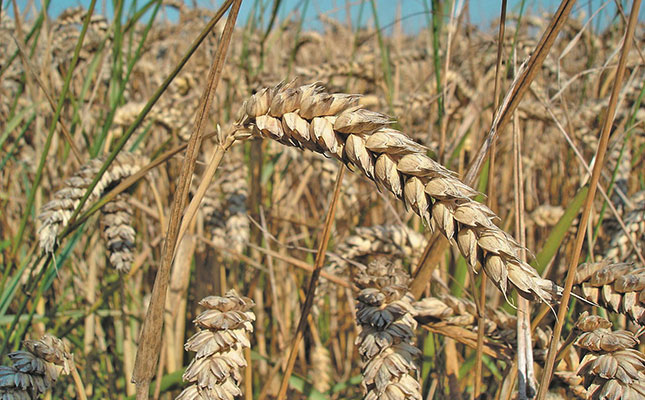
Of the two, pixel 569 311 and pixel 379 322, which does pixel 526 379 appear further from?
pixel 569 311

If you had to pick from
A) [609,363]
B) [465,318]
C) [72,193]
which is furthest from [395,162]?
[72,193]

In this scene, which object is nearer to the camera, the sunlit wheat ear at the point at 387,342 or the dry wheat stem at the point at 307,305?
the sunlit wheat ear at the point at 387,342

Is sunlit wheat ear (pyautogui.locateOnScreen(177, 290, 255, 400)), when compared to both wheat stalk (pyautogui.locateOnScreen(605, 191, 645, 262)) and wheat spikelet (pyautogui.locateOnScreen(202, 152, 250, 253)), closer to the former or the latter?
wheat spikelet (pyautogui.locateOnScreen(202, 152, 250, 253))

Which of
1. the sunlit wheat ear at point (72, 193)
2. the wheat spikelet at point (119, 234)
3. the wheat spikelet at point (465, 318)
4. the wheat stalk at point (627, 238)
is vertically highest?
the sunlit wheat ear at point (72, 193)

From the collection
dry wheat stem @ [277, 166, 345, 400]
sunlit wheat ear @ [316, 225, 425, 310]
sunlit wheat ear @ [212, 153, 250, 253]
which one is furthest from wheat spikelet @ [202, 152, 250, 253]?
dry wheat stem @ [277, 166, 345, 400]

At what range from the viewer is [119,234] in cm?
103

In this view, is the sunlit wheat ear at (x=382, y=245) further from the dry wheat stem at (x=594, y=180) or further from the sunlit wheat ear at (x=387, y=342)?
the dry wheat stem at (x=594, y=180)

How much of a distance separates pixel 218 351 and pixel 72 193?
446 mm

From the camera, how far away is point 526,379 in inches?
26.9

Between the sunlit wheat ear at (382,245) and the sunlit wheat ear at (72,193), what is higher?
the sunlit wheat ear at (72,193)

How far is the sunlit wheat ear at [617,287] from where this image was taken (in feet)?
1.85

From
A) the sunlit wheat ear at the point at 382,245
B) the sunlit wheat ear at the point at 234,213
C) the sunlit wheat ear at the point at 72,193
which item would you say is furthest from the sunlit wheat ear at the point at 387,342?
the sunlit wheat ear at the point at 234,213

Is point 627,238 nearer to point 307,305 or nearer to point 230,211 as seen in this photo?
point 307,305

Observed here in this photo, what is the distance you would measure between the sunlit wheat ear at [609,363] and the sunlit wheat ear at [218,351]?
0.38m
